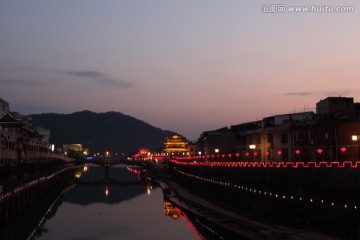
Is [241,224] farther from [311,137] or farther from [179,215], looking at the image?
[179,215]

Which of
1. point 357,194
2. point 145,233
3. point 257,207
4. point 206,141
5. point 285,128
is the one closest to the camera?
point 357,194

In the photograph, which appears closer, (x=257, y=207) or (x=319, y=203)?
(x=319, y=203)

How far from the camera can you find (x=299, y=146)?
191 ft

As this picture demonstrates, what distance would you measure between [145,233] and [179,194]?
1182 inches

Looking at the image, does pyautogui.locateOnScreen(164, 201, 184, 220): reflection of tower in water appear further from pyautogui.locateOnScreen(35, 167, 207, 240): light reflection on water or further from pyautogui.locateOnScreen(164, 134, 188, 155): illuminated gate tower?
pyautogui.locateOnScreen(164, 134, 188, 155): illuminated gate tower

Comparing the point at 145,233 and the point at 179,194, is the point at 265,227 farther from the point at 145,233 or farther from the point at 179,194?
the point at 179,194

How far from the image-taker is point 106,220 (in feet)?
226

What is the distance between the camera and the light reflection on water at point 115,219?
55188 millimetres

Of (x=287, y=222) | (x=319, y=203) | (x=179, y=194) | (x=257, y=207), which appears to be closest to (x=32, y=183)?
(x=179, y=194)

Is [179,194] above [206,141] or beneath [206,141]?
beneath

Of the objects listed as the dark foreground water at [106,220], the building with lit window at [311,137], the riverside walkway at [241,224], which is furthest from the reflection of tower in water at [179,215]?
the building with lit window at [311,137]

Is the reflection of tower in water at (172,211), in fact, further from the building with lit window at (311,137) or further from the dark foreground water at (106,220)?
the building with lit window at (311,137)

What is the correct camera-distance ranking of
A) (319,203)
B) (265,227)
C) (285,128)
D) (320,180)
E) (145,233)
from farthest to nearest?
1. (285,128)
2. (145,233)
3. (265,227)
4. (320,180)
5. (319,203)

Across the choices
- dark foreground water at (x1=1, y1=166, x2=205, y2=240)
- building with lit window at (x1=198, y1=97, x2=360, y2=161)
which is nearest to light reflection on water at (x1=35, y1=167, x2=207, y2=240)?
dark foreground water at (x1=1, y1=166, x2=205, y2=240)
